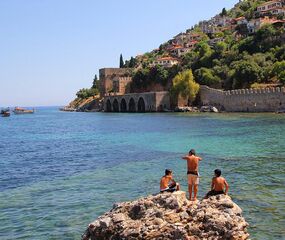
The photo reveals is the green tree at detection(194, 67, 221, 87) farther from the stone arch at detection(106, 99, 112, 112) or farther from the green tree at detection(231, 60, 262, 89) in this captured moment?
the stone arch at detection(106, 99, 112, 112)

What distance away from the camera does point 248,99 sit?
61688mm

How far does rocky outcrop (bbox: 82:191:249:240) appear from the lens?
25.9ft

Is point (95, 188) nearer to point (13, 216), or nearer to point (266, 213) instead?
point (13, 216)

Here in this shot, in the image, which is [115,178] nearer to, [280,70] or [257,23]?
[280,70]

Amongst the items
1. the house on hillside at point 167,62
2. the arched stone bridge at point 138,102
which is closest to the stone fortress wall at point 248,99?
the arched stone bridge at point 138,102

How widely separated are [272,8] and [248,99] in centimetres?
5330

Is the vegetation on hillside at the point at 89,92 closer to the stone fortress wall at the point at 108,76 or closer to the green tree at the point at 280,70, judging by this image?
the stone fortress wall at the point at 108,76

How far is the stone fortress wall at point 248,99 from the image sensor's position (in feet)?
188

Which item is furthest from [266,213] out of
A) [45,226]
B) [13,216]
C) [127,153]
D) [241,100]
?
[241,100]

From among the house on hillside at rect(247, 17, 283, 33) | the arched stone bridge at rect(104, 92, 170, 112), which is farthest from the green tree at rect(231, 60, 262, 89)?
the house on hillside at rect(247, 17, 283, 33)

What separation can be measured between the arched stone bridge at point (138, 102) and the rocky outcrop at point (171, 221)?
74108mm

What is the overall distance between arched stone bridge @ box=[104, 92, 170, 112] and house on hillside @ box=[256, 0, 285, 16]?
132 feet

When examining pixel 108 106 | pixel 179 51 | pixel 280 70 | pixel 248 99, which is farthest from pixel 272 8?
pixel 248 99

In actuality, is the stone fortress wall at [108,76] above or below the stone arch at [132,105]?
above
